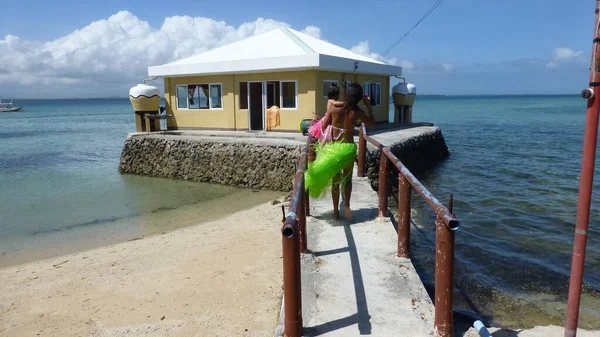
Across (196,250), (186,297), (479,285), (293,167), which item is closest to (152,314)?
(186,297)

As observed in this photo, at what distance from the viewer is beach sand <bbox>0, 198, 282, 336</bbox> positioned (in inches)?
203

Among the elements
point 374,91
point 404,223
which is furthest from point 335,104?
point 374,91

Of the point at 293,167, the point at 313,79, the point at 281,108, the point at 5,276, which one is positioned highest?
the point at 313,79

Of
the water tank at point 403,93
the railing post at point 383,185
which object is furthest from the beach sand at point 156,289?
the water tank at point 403,93

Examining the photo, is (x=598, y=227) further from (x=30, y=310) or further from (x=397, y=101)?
(x=397, y=101)

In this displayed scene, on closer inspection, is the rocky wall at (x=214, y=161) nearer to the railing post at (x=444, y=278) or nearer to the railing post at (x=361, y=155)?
the railing post at (x=361, y=155)

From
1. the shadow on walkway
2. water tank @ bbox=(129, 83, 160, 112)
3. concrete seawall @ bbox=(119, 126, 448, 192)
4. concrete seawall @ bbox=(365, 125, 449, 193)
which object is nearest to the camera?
the shadow on walkway

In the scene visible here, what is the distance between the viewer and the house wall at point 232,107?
16.0 meters

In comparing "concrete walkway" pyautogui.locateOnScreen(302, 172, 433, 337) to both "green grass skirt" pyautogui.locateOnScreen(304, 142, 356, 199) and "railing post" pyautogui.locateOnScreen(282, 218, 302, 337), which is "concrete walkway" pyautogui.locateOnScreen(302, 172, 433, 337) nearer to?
"railing post" pyautogui.locateOnScreen(282, 218, 302, 337)

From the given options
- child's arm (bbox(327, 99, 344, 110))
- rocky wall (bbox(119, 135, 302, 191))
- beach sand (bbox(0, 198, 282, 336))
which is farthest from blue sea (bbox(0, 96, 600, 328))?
child's arm (bbox(327, 99, 344, 110))

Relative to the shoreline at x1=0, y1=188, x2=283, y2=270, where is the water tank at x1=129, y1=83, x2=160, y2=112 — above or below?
above

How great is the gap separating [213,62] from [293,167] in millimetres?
6300

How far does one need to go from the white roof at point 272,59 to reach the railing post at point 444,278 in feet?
40.5

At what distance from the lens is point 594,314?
5715mm
